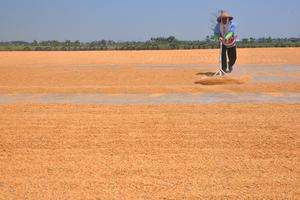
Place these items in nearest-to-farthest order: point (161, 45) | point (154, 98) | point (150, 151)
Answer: point (150, 151) < point (154, 98) < point (161, 45)

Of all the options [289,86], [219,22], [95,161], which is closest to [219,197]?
[95,161]

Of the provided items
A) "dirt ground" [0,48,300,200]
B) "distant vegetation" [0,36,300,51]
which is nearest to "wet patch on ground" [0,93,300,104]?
"dirt ground" [0,48,300,200]

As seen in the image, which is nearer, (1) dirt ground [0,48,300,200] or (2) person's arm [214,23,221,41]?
(1) dirt ground [0,48,300,200]

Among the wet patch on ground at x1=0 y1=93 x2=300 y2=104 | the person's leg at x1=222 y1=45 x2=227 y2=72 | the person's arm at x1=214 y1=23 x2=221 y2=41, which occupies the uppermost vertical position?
the person's arm at x1=214 y1=23 x2=221 y2=41

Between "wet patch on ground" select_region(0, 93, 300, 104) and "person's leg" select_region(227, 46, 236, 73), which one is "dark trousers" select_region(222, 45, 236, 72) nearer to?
"person's leg" select_region(227, 46, 236, 73)

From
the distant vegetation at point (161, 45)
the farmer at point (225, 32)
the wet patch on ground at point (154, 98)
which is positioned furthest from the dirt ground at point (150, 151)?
the distant vegetation at point (161, 45)

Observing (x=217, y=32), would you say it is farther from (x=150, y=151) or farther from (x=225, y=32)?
(x=150, y=151)

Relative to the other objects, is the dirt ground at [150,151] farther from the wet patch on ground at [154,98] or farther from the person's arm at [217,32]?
the person's arm at [217,32]

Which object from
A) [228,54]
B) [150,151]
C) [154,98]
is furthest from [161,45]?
[150,151]

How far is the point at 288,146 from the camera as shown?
7262mm

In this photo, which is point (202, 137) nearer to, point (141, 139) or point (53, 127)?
point (141, 139)

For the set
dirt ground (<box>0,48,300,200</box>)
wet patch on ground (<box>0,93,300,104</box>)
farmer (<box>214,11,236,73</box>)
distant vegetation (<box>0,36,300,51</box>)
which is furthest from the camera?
distant vegetation (<box>0,36,300,51</box>)

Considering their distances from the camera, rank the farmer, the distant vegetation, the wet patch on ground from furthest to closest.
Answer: the distant vegetation
the farmer
the wet patch on ground

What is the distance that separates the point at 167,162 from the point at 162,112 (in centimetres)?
370
